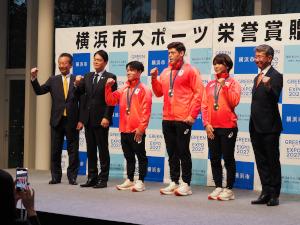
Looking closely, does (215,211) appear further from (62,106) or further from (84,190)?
(62,106)

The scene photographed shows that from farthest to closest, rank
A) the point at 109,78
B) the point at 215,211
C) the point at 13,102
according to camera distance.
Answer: the point at 13,102 → the point at 109,78 → the point at 215,211

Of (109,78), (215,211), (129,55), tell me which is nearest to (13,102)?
(129,55)

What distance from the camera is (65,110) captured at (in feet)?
25.4

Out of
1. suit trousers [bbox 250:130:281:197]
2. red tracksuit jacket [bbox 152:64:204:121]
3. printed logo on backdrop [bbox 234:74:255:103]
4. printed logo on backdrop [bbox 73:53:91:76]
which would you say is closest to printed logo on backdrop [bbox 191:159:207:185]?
printed logo on backdrop [bbox 234:74:255:103]

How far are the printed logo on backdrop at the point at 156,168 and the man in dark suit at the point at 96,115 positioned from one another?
0.86 m

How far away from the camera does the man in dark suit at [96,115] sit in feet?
24.6

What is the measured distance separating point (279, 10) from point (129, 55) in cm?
230

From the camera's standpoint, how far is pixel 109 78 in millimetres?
7477

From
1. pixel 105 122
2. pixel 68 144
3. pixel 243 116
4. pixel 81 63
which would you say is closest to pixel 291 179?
pixel 243 116

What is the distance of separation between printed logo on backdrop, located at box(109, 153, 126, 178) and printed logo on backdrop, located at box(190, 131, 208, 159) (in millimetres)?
1113

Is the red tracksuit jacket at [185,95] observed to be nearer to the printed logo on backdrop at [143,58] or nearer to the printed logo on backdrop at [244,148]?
the printed logo on backdrop at [244,148]

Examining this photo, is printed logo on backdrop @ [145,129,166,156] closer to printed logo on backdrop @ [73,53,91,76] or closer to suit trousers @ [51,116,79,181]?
suit trousers @ [51,116,79,181]

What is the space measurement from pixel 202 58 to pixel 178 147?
143 cm

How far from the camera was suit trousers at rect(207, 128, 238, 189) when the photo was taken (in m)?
6.58
